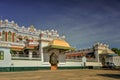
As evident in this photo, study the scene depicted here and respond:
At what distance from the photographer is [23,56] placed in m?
34.5

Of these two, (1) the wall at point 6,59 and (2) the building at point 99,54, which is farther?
(2) the building at point 99,54

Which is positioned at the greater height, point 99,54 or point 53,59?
point 99,54

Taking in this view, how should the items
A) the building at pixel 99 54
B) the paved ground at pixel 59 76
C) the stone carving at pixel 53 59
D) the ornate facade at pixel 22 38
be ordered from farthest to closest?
1. the building at pixel 99 54
2. the ornate facade at pixel 22 38
3. the stone carving at pixel 53 59
4. the paved ground at pixel 59 76

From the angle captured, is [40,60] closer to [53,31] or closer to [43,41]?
[43,41]

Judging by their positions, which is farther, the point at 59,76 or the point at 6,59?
the point at 6,59

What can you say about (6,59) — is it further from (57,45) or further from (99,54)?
(99,54)

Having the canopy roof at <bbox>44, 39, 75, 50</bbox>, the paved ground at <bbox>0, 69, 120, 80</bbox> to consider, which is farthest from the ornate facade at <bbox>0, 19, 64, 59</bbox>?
the paved ground at <bbox>0, 69, 120, 80</bbox>

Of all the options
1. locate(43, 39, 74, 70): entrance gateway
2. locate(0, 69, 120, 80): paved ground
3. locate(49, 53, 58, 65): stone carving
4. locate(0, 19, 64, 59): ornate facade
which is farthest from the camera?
locate(0, 19, 64, 59): ornate facade

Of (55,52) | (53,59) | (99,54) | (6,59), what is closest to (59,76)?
(6,59)

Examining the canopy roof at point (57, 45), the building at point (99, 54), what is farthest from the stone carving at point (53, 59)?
the building at point (99, 54)

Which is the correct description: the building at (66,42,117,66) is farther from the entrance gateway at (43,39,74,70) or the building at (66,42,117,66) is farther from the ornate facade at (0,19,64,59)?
the ornate facade at (0,19,64,59)

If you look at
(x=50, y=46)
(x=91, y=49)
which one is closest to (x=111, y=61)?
(x=91, y=49)

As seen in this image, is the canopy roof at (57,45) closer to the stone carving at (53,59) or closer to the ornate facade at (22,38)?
the ornate facade at (22,38)

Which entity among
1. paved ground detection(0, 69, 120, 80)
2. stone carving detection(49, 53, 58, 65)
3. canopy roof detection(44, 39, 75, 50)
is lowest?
paved ground detection(0, 69, 120, 80)
